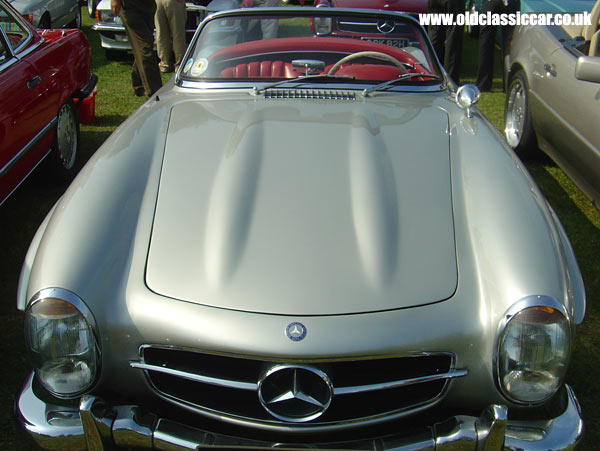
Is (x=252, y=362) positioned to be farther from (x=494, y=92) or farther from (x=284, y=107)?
(x=494, y=92)

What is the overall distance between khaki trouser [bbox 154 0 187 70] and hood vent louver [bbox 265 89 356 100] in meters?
3.75

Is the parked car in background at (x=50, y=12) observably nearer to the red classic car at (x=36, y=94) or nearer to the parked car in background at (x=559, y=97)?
the red classic car at (x=36, y=94)

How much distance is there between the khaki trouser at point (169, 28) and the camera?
6746 millimetres

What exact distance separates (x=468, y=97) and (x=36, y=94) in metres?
2.70

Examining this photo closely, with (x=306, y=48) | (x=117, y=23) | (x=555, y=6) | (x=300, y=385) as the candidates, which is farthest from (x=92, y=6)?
(x=300, y=385)

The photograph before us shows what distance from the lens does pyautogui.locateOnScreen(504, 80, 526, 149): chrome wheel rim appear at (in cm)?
535

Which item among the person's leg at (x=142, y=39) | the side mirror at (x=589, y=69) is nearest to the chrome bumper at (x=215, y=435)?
the side mirror at (x=589, y=69)

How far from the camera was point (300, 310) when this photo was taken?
1845 mm

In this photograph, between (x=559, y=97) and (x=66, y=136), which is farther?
(x=66, y=136)

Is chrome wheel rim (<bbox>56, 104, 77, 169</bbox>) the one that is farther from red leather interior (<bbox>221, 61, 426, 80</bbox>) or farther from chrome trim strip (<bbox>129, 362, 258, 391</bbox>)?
chrome trim strip (<bbox>129, 362, 258, 391</bbox>)

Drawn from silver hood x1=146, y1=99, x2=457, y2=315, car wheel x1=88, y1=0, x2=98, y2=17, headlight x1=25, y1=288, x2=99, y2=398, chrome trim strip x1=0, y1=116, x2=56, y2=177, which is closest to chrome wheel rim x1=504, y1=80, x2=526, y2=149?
silver hood x1=146, y1=99, x2=457, y2=315

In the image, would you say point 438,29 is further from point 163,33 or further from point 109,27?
point 109,27

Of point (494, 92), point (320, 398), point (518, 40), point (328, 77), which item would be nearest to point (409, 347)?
point (320, 398)

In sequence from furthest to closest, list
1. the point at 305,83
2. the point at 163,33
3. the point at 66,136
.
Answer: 1. the point at 163,33
2. the point at 66,136
3. the point at 305,83
